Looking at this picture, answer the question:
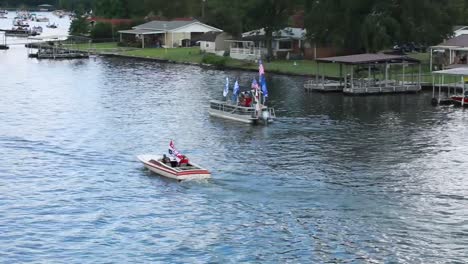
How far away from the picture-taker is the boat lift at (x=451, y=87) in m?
72.7

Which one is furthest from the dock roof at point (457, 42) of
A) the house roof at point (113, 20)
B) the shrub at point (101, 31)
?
the house roof at point (113, 20)

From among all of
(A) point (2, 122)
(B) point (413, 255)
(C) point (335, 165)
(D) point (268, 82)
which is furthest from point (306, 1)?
(B) point (413, 255)

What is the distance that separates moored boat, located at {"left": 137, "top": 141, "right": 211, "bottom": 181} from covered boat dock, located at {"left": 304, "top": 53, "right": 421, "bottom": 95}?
36.2 m

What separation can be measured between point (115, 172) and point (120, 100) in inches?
1279

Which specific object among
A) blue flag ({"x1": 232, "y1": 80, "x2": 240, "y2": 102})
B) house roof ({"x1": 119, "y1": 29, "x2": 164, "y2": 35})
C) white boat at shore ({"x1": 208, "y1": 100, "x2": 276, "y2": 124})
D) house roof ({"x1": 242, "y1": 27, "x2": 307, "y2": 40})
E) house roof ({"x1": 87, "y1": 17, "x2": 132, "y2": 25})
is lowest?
white boat at shore ({"x1": 208, "y1": 100, "x2": 276, "y2": 124})

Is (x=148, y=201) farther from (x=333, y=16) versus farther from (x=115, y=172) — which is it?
(x=333, y=16)

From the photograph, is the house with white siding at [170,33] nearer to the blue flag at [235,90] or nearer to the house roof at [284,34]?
the house roof at [284,34]

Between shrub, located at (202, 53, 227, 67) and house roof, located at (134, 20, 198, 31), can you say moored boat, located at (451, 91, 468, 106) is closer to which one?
shrub, located at (202, 53, 227, 67)

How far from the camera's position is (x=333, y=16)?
317 feet

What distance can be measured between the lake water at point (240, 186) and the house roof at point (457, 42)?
58.5 ft

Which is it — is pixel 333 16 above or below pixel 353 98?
above

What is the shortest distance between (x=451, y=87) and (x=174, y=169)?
41367 millimetres

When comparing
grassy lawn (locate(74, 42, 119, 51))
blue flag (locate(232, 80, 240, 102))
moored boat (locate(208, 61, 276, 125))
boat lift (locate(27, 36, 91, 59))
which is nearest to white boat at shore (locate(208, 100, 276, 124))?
moored boat (locate(208, 61, 276, 125))

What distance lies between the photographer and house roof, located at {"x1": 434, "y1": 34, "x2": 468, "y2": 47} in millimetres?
91125
